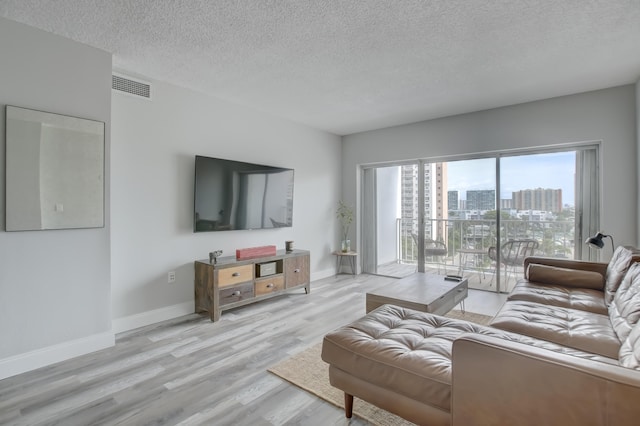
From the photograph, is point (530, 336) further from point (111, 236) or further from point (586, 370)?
point (111, 236)

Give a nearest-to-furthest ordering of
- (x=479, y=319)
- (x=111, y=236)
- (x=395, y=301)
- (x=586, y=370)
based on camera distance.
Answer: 1. (x=586, y=370)
2. (x=395, y=301)
3. (x=111, y=236)
4. (x=479, y=319)

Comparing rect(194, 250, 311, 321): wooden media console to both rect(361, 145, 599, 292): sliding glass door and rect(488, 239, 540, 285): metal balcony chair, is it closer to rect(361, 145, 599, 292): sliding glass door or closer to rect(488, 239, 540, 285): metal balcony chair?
rect(361, 145, 599, 292): sliding glass door

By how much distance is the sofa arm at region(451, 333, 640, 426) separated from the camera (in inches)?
37.4

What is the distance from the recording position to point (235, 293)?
3.38m

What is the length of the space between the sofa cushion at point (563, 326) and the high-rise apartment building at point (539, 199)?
214 cm

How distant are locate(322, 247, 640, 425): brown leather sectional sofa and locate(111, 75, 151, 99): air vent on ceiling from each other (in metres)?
2.95

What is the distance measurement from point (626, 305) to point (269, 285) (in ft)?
10.2

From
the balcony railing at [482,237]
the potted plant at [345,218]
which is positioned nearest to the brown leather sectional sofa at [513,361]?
the balcony railing at [482,237]

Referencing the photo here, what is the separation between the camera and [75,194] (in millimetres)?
2453

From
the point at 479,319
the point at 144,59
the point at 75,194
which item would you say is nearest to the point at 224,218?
the point at 75,194

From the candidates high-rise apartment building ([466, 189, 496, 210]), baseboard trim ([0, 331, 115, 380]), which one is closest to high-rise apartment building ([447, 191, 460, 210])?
high-rise apartment building ([466, 189, 496, 210])

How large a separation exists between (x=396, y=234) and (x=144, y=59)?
4529mm

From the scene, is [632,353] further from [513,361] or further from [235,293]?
[235,293]

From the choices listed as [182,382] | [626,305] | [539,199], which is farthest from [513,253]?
[182,382]
